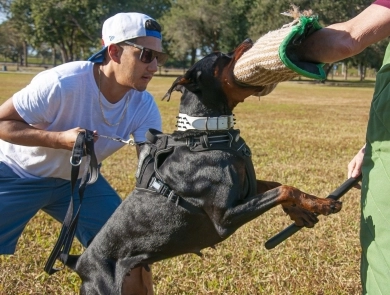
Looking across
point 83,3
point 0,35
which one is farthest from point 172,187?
point 0,35

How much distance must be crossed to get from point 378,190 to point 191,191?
2.89 ft

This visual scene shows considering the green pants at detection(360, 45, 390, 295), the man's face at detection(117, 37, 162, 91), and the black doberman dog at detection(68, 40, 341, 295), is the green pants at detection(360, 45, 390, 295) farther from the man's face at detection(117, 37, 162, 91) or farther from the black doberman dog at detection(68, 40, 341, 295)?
the man's face at detection(117, 37, 162, 91)

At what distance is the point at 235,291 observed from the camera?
13.0ft

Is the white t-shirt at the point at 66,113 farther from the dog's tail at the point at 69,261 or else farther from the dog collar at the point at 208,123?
the dog collar at the point at 208,123

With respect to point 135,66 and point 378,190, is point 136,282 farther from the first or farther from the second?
point 378,190

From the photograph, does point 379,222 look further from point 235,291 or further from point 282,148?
Answer: point 282,148

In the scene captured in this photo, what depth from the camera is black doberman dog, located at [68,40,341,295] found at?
270 cm

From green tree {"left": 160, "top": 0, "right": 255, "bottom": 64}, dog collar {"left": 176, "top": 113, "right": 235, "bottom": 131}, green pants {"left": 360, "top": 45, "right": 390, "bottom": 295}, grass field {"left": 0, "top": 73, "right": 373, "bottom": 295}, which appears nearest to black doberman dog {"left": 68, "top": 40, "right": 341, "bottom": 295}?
dog collar {"left": 176, "top": 113, "right": 235, "bottom": 131}

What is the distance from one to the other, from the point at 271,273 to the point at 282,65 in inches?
91.0

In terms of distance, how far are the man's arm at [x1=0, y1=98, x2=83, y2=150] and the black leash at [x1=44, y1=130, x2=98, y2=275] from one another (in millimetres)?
86

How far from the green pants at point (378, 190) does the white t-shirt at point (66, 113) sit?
157cm

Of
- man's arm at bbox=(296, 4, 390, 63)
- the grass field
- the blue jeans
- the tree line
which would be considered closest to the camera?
Result: man's arm at bbox=(296, 4, 390, 63)

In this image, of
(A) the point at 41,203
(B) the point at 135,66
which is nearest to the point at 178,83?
(B) the point at 135,66

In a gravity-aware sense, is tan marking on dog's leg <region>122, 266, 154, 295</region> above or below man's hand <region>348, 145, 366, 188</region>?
below
